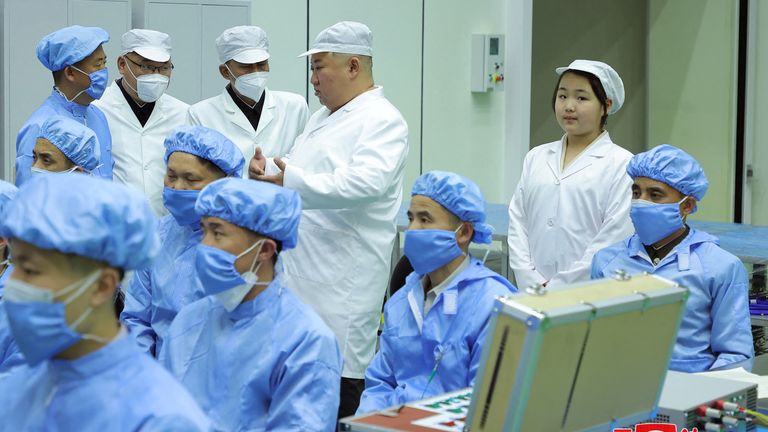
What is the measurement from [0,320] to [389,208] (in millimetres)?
1232

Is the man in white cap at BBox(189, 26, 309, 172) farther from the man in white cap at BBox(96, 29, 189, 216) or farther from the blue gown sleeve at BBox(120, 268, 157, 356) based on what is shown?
the blue gown sleeve at BBox(120, 268, 157, 356)

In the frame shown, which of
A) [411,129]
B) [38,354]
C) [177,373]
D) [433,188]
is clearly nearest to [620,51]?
[411,129]

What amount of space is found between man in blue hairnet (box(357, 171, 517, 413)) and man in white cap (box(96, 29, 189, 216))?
1398mm

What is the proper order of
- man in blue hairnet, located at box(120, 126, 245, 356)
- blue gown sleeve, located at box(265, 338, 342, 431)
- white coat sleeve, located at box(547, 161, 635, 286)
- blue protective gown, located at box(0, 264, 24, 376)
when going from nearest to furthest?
blue gown sleeve, located at box(265, 338, 342, 431), blue protective gown, located at box(0, 264, 24, 376), man in blue hairnet, located at box(120, 126, 245, 356), white coat sleeve, located at box(547, 161, 635, 286)

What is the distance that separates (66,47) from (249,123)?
0.67m

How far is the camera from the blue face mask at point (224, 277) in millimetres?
2033

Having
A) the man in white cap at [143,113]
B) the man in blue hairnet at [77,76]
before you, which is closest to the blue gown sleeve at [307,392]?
the man in blue hairnet at [77,76]

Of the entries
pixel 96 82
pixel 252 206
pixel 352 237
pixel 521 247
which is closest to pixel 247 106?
pixel 96 82

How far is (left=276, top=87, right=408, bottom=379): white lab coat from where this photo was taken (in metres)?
2.97

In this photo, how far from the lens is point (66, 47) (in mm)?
3412

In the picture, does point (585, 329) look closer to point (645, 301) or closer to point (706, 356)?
point (645, 301)

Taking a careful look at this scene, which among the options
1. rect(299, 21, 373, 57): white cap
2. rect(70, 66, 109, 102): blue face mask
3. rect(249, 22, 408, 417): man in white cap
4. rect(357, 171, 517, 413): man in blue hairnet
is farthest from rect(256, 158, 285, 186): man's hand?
rect(70, 66, 109, 102): blue face mask

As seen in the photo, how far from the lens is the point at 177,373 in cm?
209

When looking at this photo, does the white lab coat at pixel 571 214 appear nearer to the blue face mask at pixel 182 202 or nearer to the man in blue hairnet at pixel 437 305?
the man in blue hairnet at pixel 437 305
